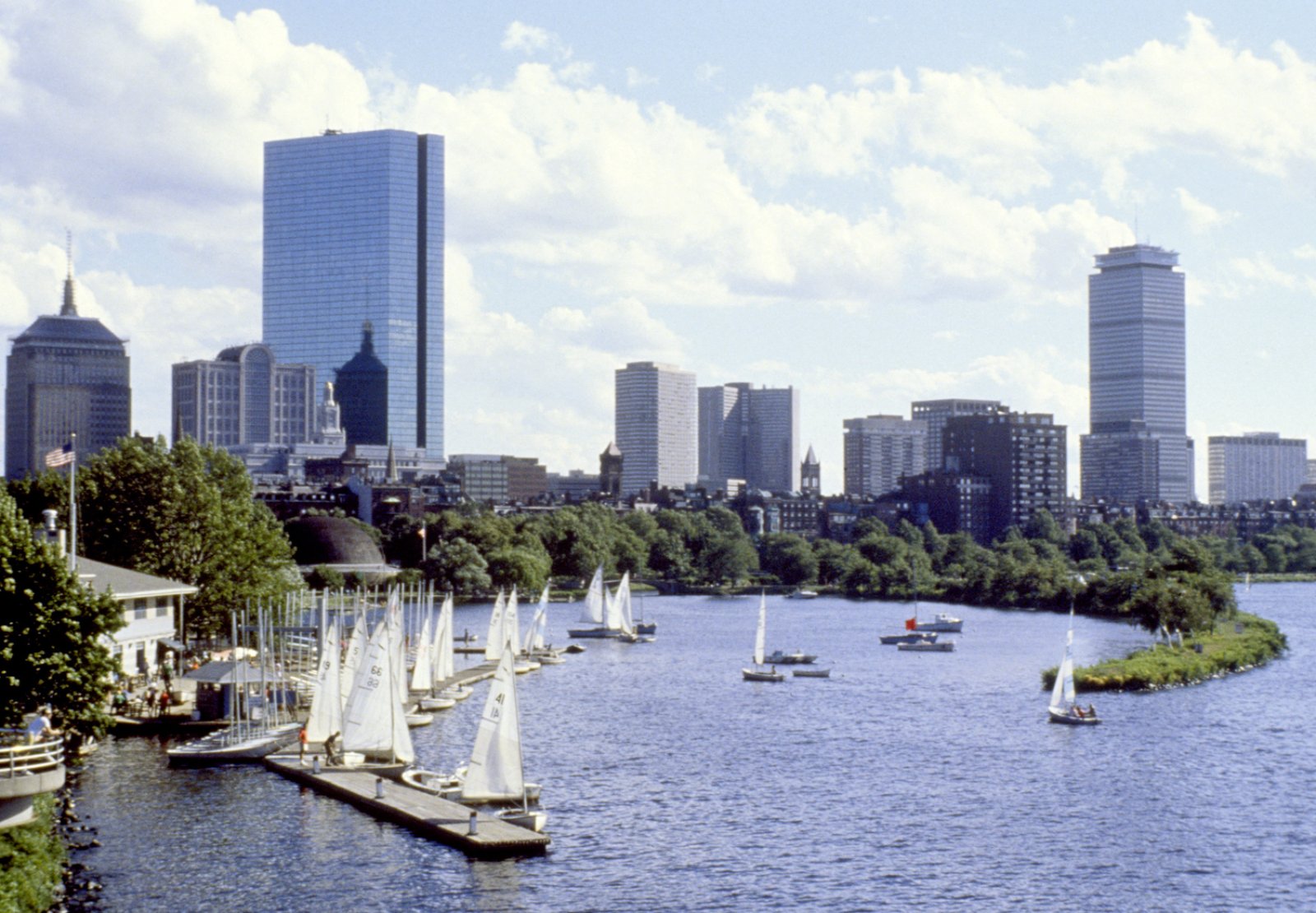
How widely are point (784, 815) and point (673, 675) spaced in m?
58.0

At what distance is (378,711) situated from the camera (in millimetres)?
77750

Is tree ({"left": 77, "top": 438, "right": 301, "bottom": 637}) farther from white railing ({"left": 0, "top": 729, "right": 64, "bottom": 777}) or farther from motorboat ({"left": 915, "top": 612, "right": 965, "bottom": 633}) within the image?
motorboat ({"left": 915, "top": 612, "right": 965, "bottom": 633})

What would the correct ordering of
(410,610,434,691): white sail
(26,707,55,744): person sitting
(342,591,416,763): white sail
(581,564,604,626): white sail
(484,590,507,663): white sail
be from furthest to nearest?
(581,564,604,626): white sail < (484,590,507,663): white sail < (410,610,434,691): white sail < (342,591,416,763): white sail < (26,707,55,744): person sitting

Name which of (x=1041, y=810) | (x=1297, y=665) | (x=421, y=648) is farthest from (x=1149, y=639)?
(x=1041, y=810)

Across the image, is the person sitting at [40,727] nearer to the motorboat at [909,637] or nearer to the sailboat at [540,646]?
the sailboat at [540,646]

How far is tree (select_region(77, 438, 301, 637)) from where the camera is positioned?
11512cm

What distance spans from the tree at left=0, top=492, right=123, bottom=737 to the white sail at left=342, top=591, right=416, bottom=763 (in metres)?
16.8

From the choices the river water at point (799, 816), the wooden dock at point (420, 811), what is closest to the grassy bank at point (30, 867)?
the river water at point (799, 816)

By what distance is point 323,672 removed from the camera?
3260 inches

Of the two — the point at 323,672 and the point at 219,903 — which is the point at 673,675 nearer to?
the point at 323,672

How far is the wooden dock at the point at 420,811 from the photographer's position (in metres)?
62.3

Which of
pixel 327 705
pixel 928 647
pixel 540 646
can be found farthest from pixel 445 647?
pixel 928 647

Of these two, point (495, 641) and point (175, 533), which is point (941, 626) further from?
point (175, 533)

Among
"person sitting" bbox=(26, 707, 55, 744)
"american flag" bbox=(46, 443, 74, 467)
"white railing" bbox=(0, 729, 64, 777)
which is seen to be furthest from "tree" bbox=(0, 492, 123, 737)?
"american flag" bbox=(46, 443, 74, 467)
